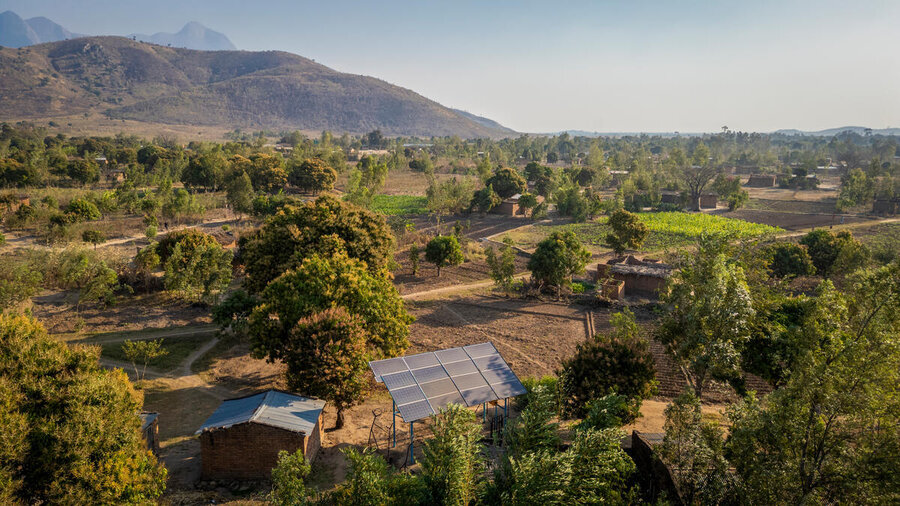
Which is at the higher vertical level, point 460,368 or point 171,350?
point 460,368

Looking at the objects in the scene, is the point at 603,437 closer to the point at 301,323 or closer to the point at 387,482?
the point at 387,482

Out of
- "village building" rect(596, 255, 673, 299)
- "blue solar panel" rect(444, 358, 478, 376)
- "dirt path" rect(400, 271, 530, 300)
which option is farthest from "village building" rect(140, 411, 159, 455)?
"village building" rect(596, 255, 673, 299)

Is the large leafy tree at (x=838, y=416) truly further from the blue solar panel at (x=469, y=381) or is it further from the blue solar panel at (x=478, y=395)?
the blue solar panel at (x=469, y=381)

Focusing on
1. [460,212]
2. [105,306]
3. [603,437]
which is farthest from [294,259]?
[460,212]

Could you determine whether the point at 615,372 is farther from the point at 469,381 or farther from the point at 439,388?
the point at 439,388

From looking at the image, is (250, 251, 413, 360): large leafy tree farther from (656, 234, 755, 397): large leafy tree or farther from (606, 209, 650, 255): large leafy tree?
(606, 209, 650, 255): large leafy tree

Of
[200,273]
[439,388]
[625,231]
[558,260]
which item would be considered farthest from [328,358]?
[625,231]
